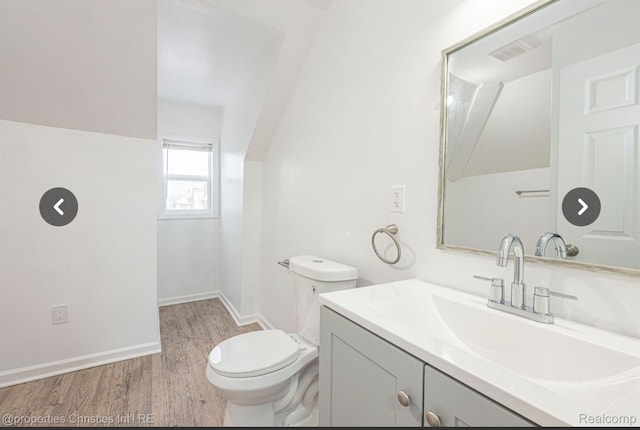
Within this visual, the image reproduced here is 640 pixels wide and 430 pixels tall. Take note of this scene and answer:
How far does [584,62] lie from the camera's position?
82 cm

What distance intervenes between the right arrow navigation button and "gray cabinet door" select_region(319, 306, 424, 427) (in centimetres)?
60

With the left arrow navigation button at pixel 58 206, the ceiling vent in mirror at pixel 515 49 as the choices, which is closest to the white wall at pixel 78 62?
the left arrow navigation button at pixel 58 206

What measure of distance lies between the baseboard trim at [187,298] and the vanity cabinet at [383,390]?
111 inches

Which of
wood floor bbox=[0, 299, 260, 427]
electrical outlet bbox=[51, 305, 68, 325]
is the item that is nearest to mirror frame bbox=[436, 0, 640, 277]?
wood floor bbox=[0, 299, 260, 427]

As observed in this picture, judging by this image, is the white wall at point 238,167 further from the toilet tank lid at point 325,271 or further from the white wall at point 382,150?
the toilet tank lid at point 325,271

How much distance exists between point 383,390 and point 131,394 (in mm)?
1693

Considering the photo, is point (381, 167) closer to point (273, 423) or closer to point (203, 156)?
point (273, 423)

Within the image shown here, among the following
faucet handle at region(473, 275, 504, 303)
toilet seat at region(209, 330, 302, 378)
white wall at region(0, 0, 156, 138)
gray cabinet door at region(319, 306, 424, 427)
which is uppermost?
white wall at region(0, 0, 156, 138)

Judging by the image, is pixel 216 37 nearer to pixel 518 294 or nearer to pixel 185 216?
pixel 185 216

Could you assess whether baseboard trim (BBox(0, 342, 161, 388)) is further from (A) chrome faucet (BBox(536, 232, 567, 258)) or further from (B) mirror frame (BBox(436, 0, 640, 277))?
(A) chrome faucet (BBox(536, 232, 567, 258))

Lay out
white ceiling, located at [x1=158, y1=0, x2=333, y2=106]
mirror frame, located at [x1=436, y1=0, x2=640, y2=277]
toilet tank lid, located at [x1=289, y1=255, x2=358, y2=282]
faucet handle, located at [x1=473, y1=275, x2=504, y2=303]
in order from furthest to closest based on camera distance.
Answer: white ceiling, located at [x1=158, y1=0, x2=333, y2=106], toilet tank lid, located at [x1=289, y1=255, x2=358, y2=282], faucet handle, located at [x1=473, y1=275, x2=504, y2=303], mirror frame, located at [x1=436, y1=0, x2=640, y2=277]

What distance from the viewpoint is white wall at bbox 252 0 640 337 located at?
91 cm

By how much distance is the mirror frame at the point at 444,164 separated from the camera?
0.77m

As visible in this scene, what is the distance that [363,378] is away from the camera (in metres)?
0.82
